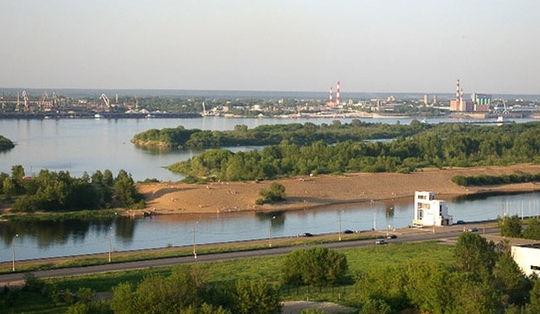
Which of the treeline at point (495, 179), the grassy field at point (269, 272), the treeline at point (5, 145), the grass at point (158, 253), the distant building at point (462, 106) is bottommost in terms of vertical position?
the grass at point (158, 253)

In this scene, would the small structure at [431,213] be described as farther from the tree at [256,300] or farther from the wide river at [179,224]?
the tree at [256,300]

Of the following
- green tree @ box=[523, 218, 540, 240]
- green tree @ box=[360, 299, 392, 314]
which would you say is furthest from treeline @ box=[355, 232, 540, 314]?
green tree @ box=[523, 218, 540, 240]

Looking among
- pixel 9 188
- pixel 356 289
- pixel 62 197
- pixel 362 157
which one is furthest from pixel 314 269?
pixel 362 157

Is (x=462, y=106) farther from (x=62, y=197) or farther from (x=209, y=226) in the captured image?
(x=209, y=226)

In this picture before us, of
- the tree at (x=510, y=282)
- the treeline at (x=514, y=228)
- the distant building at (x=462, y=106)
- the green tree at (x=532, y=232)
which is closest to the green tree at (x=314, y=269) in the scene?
the tree at (x=510, y=282)

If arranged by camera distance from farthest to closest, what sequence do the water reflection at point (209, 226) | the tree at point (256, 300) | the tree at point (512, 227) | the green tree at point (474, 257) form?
the water reflection at point (209, 226)
the tree at point (512, 227)
the green tree at point (474, 257)
the tree at point (256, 300)

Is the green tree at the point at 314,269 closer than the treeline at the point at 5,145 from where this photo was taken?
Yes

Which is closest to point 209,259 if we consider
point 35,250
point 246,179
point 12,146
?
point 35,250

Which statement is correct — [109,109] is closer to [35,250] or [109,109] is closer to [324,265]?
[35,250]
